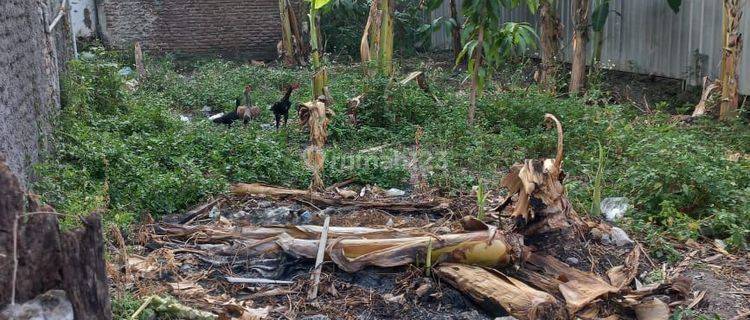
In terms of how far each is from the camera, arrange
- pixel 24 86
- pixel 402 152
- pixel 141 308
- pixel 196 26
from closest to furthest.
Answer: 1. pixel 141 308
2. pixel 24 86
3. pixel 402 152
4. pixel 196 26

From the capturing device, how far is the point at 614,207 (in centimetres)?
562

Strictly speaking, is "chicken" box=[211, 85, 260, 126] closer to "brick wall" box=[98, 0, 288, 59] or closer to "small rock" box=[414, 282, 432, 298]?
"small rock" box=[414, 282, 432, 298]

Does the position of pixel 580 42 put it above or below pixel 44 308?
above

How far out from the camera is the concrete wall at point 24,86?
14.8ft

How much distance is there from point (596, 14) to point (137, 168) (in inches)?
263

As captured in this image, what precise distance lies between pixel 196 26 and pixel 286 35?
6.84 ft

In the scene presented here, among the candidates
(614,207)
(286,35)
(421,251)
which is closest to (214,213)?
(421,251)

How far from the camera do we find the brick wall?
48.3ft

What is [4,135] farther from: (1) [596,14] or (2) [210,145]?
(1) [596,14]

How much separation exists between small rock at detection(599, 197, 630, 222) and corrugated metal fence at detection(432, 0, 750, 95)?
359 centimetres

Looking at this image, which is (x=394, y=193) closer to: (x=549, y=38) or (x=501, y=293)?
(x=501, y=293)

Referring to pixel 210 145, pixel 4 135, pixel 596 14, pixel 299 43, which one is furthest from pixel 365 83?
pixel 299 43

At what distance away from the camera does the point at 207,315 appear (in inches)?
144

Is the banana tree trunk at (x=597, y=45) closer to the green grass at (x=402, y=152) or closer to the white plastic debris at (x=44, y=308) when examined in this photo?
the green grass at (x=402, y=152)
